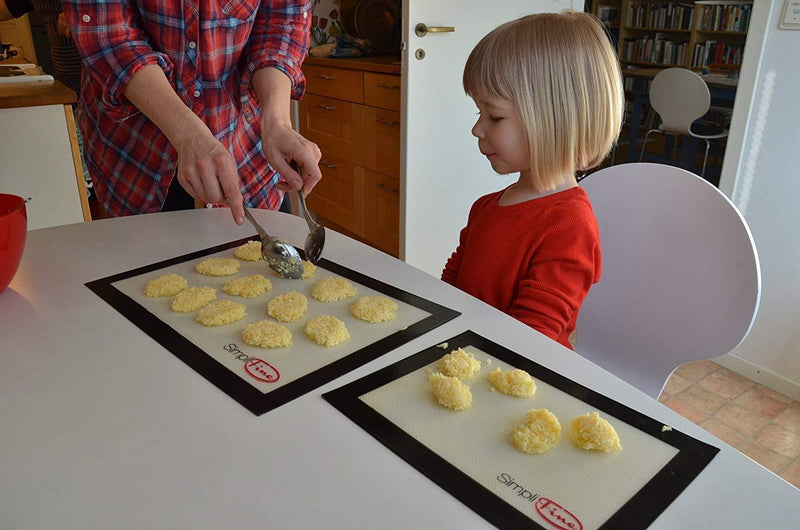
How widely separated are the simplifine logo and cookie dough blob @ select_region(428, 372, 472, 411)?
0.57 feet

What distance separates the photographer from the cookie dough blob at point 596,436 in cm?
54

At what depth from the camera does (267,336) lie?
704 mm

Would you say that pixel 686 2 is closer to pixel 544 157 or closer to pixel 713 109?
pixel 713 109

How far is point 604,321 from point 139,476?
0.85 m

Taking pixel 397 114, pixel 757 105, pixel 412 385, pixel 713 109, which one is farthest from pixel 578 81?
pixel 713 109

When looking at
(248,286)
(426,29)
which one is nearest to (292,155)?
(248,286)

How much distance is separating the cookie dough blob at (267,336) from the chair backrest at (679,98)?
131 inches

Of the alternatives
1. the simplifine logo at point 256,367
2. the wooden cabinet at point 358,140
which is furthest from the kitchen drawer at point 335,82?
→ the simplifine logo at point 256,367

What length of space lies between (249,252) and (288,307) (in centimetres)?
22

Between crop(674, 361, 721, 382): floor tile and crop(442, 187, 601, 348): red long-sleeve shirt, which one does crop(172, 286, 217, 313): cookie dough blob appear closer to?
crop(442, 187, 601, 348): red long-sleeve shirt

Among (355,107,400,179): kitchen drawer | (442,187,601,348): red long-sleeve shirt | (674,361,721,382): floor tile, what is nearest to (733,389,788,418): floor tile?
(674,361,721,382): floor tile

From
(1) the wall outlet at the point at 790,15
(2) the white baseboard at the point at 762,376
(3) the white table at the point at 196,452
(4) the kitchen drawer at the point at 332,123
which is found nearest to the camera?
(3) the white table at the point at 196,452

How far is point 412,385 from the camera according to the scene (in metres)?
0.64

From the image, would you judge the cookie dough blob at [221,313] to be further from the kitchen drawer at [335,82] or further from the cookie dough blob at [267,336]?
the kitchen drawer at [335,82]
